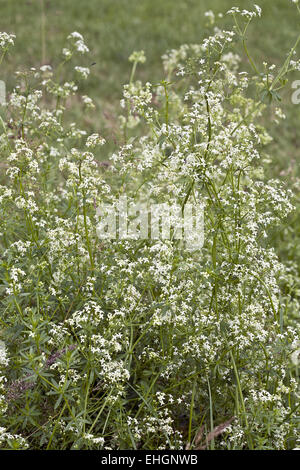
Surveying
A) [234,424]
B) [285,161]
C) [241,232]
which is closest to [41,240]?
[241,232]

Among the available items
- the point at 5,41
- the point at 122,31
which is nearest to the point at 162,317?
the point at 5,41

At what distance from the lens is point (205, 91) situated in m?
3.05

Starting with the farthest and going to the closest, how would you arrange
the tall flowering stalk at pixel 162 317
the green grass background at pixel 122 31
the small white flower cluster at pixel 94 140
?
the green grass background at pixel 122 31
the small white flower cluster at pixel 94 140
the tall flowering stalk at pixel 162 317

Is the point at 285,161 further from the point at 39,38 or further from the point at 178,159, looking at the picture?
the point at 39,38

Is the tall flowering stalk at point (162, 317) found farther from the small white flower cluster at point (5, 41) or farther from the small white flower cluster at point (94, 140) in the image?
the small white flower cluster at point (5, 41)

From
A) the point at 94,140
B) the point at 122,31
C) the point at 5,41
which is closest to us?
the point at 94,140

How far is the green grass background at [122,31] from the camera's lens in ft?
26.4

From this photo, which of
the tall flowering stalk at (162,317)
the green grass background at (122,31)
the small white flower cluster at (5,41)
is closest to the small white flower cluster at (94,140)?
the tall flowering stalk at (162,317)

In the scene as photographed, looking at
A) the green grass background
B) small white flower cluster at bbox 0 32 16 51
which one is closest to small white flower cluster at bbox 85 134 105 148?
small white flower cluster at bbox 0 32 16 51

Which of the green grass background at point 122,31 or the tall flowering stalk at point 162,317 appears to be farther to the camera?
the green grass background at point 122,31

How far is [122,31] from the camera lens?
31.3ft

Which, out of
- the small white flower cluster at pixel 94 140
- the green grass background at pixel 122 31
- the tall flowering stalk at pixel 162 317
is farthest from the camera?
the green grass background at pixel 122 31

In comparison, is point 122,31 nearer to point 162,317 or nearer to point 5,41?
point 5,41

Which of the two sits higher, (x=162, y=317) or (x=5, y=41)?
(x=5, y=41)
